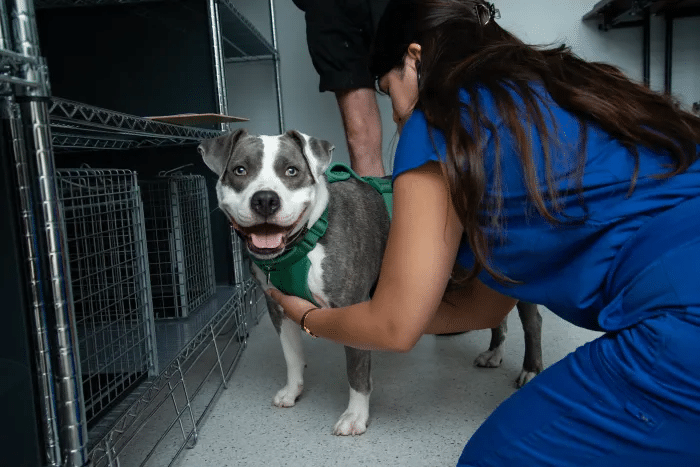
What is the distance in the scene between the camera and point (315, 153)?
1.63 m

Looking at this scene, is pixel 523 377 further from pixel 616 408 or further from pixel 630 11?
pixel 630 11

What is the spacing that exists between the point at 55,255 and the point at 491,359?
1.48 m

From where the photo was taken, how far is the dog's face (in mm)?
1449

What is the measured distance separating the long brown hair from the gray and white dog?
20.9 inches

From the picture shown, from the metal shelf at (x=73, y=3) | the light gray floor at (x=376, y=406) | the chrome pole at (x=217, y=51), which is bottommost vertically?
the light gray floor at (x=376, y=406)

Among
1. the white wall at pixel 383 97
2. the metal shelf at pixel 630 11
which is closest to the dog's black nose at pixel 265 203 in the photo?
the white wall at pixel 383 97

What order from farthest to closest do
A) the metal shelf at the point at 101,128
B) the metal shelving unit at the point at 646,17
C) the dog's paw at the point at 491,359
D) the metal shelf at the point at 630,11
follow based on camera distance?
1. the metal shelving unit at the point at 646,17
2. the metal shelf at the point at 630,11
3. the dog's paw at the point at 491,359
4. the metal shelf at the point at 101,128

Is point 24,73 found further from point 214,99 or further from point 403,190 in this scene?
point 214,99

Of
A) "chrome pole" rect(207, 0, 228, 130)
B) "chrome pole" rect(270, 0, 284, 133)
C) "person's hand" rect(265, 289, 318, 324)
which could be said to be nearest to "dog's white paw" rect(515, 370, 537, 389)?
"person's hand" rect(265, 289, 318, 324)

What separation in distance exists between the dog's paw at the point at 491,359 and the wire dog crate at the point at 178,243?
1.02 metres

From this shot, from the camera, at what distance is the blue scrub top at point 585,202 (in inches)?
36.2

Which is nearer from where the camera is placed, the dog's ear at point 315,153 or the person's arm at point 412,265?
the person's arm at point 412,265

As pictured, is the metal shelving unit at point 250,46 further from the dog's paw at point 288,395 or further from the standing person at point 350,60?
the dog's paw at point 288,395

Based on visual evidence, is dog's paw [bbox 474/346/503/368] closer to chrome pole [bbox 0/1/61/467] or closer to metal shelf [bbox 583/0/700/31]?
chrome pole [bbox 0/1/61/467]
